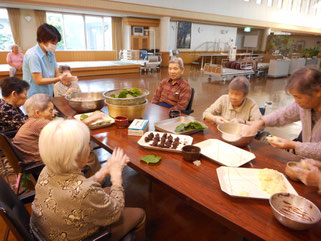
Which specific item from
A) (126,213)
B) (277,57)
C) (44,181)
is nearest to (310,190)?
(126,213)

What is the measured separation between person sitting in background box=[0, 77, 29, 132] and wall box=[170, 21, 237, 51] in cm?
1176

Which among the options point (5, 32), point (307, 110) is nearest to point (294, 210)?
point (307, 110)

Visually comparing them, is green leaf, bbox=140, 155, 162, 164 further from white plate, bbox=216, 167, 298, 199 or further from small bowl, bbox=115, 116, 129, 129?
small bowl, bbox=115, 116, 129, 129

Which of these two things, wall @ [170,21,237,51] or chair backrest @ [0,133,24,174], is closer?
chair backrest @ [0,133,24,174]

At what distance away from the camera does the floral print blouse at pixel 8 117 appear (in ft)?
7.21

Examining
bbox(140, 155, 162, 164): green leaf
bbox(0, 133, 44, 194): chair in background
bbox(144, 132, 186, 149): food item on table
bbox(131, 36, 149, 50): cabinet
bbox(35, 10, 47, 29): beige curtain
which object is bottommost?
bbox(0, 133, 44, 194): chair in background

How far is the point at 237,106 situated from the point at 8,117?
2316 millimetres

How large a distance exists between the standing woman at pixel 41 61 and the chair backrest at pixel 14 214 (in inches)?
68.2

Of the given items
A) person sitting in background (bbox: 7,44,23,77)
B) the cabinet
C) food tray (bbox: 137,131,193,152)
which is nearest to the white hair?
food tray (bbox: 137,131,193,152)

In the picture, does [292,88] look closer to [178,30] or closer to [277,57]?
[277,57]

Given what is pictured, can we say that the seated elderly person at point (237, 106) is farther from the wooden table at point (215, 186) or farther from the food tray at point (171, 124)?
the wooden table at point (215, 186)

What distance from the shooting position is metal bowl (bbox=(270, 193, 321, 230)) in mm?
820

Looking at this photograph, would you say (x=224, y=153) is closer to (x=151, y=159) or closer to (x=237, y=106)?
(x=151, y=159)

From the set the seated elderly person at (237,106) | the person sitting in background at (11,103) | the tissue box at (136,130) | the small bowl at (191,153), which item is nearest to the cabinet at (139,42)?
the person sitting in background at (11,103)
